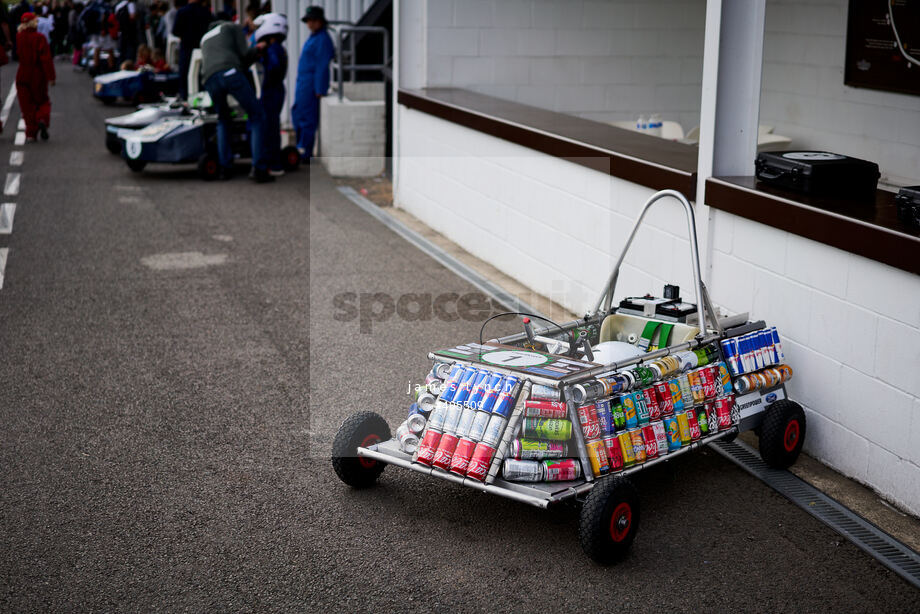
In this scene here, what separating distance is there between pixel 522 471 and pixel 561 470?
0.54 ft

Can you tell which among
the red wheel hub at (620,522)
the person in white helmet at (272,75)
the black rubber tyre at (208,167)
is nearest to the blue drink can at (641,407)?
the red wheel hub at (620,522)

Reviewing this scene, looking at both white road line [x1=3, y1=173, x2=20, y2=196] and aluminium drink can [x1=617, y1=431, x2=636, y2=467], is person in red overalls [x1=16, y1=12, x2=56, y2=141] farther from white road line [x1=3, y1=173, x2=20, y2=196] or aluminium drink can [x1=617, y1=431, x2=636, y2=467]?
aluminium drink can [x1=617, y1=431, x2=636, y2=467]

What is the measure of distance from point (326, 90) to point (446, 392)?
1043 cm

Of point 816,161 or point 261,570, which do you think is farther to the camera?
point 816,161

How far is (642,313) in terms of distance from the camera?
5.23 m

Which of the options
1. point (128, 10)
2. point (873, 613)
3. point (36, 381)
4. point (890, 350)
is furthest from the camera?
point (128, 10)

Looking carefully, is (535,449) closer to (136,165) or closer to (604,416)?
(604,416)

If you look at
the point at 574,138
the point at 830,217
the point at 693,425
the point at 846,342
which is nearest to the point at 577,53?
the point at 574,138

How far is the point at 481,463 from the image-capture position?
13.5 feet

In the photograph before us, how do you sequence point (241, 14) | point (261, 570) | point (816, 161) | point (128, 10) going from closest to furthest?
point (261, 570), point (816, 161), point (241, 14), point (128, 10)

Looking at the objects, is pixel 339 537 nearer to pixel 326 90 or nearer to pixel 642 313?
pixel 642 313

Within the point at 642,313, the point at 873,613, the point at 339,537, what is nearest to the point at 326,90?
the point at 642,313

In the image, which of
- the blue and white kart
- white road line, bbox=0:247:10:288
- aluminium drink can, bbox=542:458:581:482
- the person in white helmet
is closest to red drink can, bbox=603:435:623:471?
aluminium drink can, bbox=542:458:581:482

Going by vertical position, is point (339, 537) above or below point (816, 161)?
below
